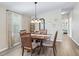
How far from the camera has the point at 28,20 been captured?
27.8ft

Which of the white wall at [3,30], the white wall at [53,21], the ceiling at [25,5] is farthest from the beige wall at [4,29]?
the white wall at [53,21]

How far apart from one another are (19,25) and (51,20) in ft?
8.85

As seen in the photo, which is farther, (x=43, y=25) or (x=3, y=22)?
(x=43, y=25)

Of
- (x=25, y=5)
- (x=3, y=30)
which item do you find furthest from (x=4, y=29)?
(x=25, y=5)

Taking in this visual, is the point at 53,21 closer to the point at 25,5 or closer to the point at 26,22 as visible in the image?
the point at 26,22

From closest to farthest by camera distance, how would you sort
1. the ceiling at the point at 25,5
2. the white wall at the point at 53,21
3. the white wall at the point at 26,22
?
the ceiling at the point at 25,5
the white wall at the point at 26,22
the white wall at the point at 53,21

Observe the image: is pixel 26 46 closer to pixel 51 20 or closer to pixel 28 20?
pixel 28 20

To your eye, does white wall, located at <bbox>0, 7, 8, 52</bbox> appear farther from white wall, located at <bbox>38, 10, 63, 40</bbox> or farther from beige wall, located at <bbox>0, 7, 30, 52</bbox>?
white wall, located at <bbox>38, 10, 63, 40</bbox>

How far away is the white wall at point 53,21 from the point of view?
28.7 feet

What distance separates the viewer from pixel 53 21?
8828 millimetres

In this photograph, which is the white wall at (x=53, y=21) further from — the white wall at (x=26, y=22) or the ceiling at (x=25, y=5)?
the ceiling at (x=25, y=5)

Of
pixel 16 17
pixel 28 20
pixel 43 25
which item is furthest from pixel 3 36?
pixel 43 25

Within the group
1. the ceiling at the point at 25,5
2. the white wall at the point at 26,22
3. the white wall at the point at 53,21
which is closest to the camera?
the ceiling at the point at 25,5

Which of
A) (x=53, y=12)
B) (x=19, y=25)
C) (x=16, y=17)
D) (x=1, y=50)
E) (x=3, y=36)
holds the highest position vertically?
(x=53, y=12)
